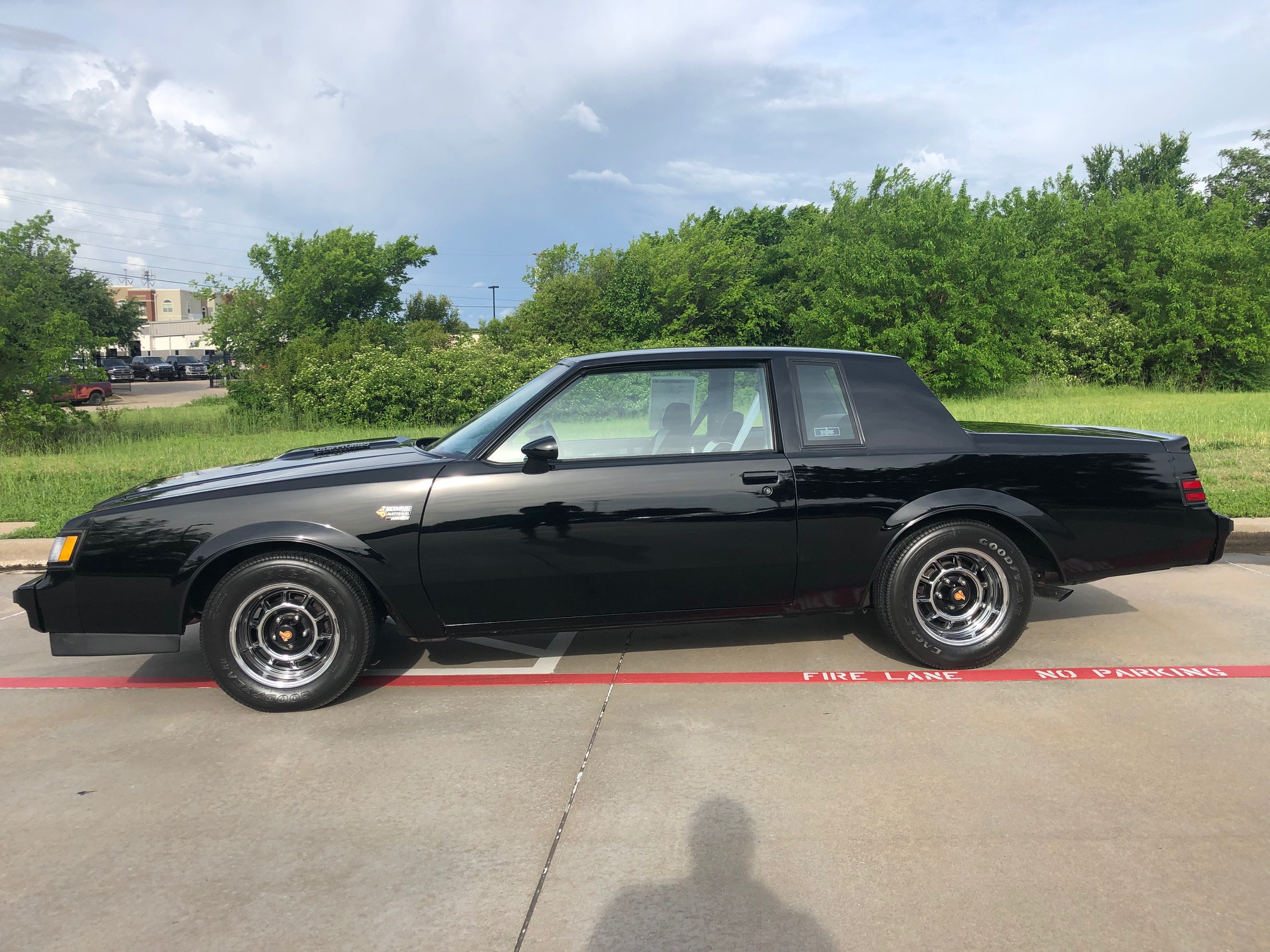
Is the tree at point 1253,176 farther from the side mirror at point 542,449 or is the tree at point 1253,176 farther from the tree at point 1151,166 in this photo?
the side mirror at point 542,449

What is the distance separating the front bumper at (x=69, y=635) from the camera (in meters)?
4.20

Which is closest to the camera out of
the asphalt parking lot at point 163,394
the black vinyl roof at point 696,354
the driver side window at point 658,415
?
the driver side window at point 658,415

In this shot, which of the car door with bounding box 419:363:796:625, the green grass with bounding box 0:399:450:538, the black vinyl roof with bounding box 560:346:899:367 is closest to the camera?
the car door with bounding box 419:363:796:625

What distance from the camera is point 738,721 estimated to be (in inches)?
162

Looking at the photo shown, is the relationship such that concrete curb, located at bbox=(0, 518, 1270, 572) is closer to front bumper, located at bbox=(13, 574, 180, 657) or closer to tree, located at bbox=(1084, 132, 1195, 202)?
front bumper, located at bbox=(13, 574, 180, 657)

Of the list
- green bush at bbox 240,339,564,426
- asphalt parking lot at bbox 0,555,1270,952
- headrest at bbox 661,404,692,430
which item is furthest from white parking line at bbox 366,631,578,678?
green bush at bbox 240,339,564,426

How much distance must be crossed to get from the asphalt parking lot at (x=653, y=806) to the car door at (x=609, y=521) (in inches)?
20.2

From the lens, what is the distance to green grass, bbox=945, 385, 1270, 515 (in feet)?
32.3

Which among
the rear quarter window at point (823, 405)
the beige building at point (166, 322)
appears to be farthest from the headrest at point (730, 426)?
the beige building at point (166, 322)

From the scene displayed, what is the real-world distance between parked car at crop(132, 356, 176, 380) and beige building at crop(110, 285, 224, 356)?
51.0 ft

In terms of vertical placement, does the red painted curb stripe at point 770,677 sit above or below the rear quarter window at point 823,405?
below

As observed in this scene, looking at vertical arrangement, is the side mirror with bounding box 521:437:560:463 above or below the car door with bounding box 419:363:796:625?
above

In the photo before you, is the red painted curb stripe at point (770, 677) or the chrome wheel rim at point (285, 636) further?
the red painted curb stripe at point (770, 677)

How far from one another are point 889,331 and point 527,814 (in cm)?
2761
